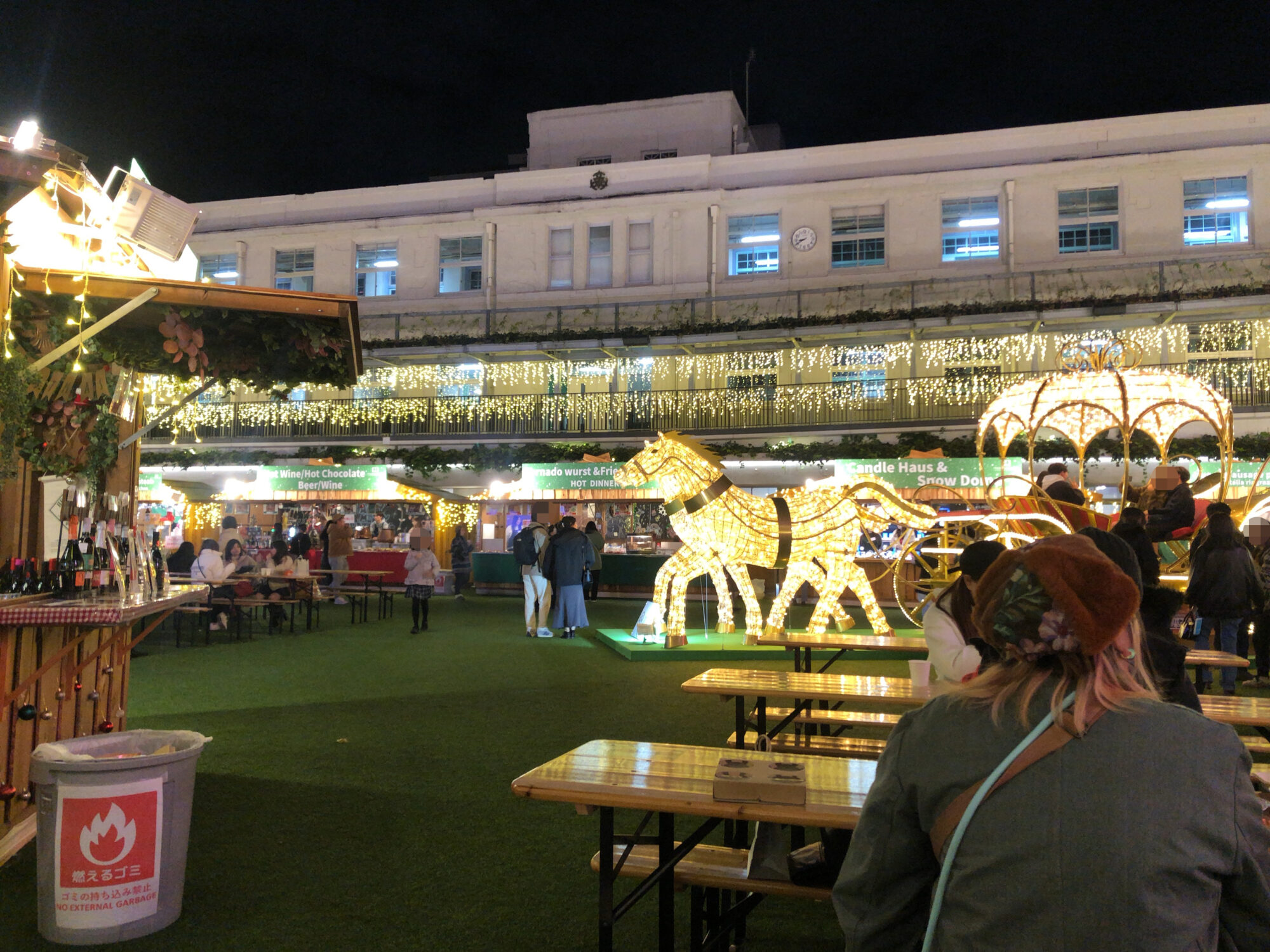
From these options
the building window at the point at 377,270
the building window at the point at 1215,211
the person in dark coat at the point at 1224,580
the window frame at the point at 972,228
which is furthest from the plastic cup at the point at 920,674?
the building window at the point at 377,270


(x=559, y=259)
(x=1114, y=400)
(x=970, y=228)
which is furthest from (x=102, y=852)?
(x=559, y=259)

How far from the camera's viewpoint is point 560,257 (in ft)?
86.6

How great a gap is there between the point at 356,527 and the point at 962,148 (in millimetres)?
18449

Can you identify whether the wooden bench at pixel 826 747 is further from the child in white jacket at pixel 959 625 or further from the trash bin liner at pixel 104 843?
the trash bin liner at pixel 104 843

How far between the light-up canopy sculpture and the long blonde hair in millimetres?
7283

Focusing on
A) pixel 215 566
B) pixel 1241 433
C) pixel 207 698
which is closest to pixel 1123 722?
pixel 207 698

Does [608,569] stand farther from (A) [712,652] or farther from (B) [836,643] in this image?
(B) [836,643]

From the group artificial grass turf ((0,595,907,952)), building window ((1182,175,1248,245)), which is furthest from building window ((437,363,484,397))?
building window ((1182,175,1248,245))

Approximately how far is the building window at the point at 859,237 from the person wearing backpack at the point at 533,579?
1365 cm

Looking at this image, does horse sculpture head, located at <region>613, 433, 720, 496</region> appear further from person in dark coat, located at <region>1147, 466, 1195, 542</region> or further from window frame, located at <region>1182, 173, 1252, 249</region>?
window frame, located at <region>1182, 173, 1252, 249</region>

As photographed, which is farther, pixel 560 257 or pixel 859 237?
pixel 560 257

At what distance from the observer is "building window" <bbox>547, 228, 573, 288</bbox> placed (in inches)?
1037

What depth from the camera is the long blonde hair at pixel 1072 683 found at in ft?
5.57

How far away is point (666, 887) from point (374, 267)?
26482 millimetres
